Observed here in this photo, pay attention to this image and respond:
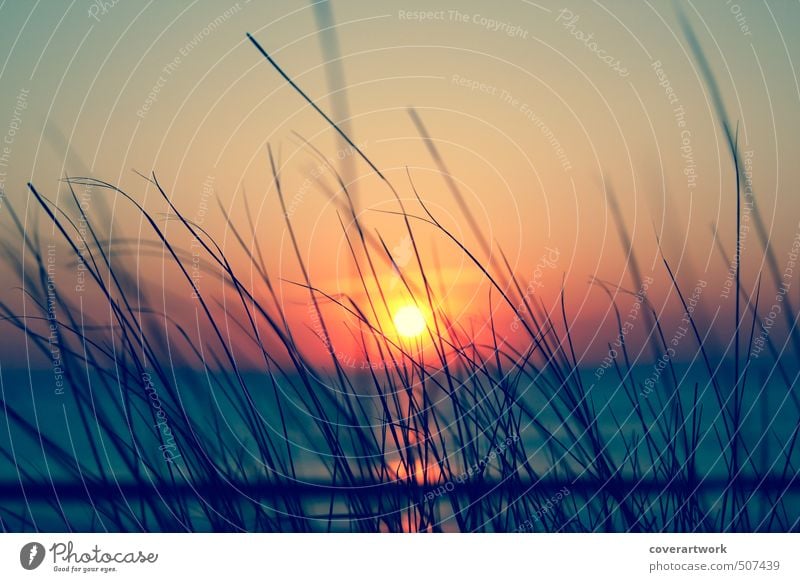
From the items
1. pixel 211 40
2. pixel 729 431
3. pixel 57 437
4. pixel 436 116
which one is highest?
pixel 211 40

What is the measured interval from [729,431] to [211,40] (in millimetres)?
2177

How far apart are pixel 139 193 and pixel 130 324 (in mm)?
501

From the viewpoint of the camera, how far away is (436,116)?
8.64ft

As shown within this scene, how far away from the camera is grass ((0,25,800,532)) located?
2172mm

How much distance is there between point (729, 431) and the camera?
7.20 feet

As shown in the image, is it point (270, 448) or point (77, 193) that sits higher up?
point (77, 193)

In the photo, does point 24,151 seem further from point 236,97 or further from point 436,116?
point 436,116

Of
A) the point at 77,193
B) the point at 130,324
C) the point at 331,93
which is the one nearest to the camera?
the point at 130,324

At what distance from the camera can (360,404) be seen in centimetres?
224

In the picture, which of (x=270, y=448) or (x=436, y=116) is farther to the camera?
(x=436, y=116)

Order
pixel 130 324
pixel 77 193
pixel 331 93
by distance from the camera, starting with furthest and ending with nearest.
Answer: pixel 331 93
pixel 77 193
pixel 130 324

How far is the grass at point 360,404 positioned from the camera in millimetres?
2172

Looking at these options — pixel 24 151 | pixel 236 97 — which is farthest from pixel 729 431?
pixel 24 151

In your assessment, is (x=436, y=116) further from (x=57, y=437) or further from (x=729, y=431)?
(x=57, y=437)
